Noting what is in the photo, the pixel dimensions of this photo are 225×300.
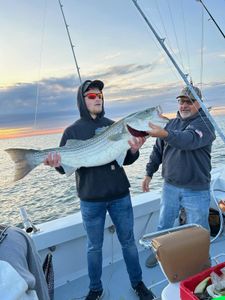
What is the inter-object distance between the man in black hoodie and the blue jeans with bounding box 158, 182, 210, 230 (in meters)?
0.57

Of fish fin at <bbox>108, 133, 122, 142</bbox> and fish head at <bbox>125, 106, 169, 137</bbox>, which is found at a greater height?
fish head at <bbox>125, 106, 169, 137</bbox>

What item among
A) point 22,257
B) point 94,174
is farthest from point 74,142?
point 22,257

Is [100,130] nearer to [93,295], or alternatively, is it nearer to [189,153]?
[189,153]

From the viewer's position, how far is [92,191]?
265 centimetres

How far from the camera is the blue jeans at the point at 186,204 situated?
300cm

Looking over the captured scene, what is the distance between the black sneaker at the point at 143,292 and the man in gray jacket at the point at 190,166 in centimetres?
67

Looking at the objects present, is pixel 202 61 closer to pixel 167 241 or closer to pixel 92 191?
pixel 92 191

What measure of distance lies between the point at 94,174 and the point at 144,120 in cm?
62

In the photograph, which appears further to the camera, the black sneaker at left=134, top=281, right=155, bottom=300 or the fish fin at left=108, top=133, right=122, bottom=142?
the black sneaker at left=134, top=281, right=155, bottom=300

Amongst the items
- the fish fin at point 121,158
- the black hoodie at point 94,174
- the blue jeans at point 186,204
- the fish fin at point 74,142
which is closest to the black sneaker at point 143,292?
the blue jeans at point 186,204

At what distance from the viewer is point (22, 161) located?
262 cm

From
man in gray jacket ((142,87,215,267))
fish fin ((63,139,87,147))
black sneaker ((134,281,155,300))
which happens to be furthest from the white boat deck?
fish fin ((63,139,87,147))

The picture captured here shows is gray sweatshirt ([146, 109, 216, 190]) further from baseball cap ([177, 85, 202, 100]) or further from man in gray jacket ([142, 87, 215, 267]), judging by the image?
baseball cap ([177, 85, 202, 100])

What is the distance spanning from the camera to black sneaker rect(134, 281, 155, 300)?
8.97 feet
